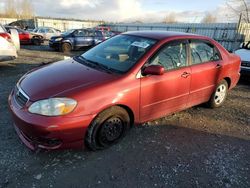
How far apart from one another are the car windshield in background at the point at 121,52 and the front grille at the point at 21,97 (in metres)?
1.22

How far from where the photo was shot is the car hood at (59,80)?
2847mm

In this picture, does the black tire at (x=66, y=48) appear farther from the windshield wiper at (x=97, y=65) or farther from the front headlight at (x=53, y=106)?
the front headlight at (x=53, y=106)

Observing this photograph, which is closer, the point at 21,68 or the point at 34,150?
the point at 34,150

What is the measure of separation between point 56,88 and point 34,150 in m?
0.83

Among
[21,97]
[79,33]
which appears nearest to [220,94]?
[21,97]

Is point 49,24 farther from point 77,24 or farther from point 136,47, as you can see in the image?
point 136,47

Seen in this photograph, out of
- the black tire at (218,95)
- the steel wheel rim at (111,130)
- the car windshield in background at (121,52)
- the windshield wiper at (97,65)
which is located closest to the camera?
the steel wheel rim at (111,130)

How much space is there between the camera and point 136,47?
3.68 m

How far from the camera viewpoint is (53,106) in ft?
8.79

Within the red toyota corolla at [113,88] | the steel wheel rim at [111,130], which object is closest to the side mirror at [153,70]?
the red toyota corolla at [113,88]

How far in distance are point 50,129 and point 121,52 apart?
175 centimetres

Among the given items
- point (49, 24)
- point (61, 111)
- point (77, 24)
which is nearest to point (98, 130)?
point (61, 111)

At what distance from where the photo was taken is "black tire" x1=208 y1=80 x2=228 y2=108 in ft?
15.6

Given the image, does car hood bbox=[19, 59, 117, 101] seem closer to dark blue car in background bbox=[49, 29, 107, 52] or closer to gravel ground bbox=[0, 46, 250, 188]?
gravel ground bbox=[0, 46, 250, 188]
